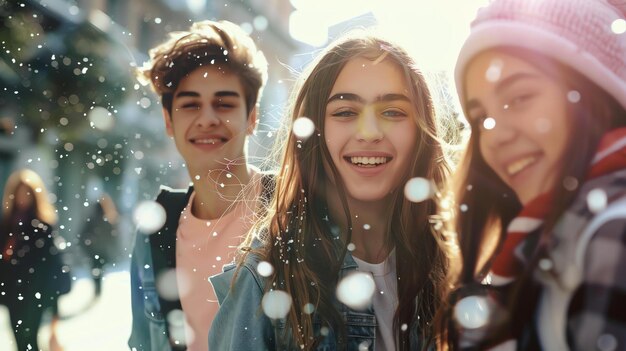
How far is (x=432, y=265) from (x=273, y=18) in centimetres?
788

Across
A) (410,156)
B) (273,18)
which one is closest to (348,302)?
(410,156)

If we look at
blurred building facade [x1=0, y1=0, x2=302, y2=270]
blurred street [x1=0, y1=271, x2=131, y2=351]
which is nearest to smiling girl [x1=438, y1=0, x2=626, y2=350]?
blurred building facade [x1=0, y1=0, x2=302, y2=270]

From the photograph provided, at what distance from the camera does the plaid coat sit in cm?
61

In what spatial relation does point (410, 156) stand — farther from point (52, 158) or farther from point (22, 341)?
point (52, 158)

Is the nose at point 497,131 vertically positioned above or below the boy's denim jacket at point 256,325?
above

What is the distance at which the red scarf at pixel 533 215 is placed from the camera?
0.65 meters

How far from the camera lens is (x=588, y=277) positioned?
63cm

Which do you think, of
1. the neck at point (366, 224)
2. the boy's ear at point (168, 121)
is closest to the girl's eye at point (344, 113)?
the neck at point (366, 224)

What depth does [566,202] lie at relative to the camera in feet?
2.24

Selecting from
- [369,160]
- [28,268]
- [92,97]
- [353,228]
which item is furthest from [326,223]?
[92,97]

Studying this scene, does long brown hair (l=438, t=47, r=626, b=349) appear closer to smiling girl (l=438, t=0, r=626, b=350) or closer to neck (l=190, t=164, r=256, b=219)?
smiling girl (l=438, t=0, r=626, b=350)

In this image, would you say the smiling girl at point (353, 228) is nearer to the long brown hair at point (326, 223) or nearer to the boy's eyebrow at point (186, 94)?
the long brown hair at point (326, 223)

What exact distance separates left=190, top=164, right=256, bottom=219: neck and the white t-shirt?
14.8 inches

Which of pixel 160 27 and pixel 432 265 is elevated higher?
pixel 160 27
